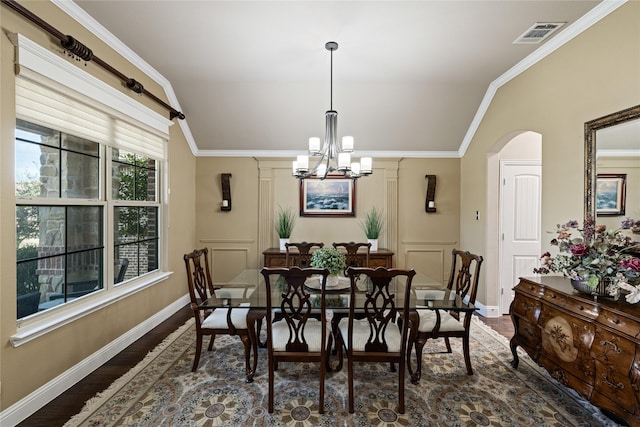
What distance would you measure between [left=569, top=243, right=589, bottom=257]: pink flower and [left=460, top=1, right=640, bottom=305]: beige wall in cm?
67

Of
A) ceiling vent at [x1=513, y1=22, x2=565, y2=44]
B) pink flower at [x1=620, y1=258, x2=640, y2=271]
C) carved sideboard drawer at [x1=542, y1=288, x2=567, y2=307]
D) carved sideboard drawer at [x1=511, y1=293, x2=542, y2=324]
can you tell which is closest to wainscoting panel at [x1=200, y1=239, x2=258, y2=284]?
carved sideboard drawer at [x1=511, y1=293, x2=542, y2=324]

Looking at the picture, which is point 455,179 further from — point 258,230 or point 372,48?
point 258,230

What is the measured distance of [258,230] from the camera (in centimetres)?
498

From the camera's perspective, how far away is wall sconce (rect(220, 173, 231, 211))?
4.88 meters

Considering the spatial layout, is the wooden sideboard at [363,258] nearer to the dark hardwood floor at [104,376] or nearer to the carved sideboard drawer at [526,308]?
the dark hardwood floor at [104,376]

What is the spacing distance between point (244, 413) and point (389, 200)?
11.9 ft

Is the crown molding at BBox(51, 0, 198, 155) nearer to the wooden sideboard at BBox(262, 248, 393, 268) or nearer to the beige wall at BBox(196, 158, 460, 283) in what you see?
the beige wall at BBox(196, 158, 460, 283)

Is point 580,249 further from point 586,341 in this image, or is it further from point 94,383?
point 94,383

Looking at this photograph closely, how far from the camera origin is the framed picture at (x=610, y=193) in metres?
2.23

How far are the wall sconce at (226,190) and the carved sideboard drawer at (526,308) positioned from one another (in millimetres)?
3942

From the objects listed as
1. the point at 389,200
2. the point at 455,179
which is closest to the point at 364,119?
the point at 389,200

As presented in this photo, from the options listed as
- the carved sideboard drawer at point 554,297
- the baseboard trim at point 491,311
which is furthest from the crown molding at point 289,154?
the carved sideboard drawer at point 554,297

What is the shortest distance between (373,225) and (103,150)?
3.46 m

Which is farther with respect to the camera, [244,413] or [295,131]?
[295,131]
